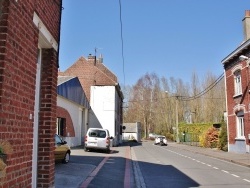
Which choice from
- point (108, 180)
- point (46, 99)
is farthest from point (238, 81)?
point (46, 99)

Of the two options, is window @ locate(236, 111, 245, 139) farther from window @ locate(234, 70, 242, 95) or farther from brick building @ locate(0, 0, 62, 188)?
brick building @ locate(0, 0, 62, 188)

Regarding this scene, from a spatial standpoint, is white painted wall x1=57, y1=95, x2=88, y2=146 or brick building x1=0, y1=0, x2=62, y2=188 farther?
white painted wall x1=57, y1=95, x2=88, y2=146

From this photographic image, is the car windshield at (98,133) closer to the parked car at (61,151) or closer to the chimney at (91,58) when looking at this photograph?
the parked car at (61,151)

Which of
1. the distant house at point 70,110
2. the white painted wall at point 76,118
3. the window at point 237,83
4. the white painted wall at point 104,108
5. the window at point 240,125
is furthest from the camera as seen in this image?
the white painted wall at point 104,108

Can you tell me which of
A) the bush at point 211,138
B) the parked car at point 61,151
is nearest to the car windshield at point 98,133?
the parked car at point 61,151

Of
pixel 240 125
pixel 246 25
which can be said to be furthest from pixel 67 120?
pixel 246 25

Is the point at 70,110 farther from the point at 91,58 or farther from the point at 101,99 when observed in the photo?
the point at 91,58

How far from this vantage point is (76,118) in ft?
100

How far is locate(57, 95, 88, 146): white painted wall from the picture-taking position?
86.5 feet

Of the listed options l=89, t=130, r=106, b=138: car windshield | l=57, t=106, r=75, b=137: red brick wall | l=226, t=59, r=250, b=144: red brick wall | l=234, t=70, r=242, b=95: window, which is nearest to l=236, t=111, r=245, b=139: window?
l=226, t=59, r=250, b=144: red brick wall

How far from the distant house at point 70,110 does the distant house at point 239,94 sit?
12.6 m

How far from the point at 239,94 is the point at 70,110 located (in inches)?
521

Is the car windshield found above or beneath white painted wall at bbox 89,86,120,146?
beneath

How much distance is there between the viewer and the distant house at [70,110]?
24828 mm
